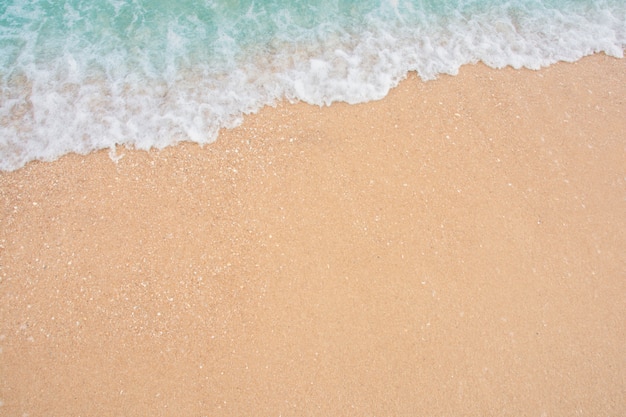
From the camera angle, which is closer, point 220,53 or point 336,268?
point 336,268

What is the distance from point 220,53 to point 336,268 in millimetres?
3596

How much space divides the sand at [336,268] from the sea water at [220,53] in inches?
13.8

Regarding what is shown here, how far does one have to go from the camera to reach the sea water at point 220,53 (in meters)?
5.27

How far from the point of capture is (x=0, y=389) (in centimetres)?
Answer: 387

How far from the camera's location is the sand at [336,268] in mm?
3871

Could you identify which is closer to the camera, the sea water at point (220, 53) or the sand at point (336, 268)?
the sand at point (336, 268)

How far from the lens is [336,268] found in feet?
14.2

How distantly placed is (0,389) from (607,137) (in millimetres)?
7137

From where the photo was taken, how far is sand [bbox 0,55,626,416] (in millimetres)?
3871

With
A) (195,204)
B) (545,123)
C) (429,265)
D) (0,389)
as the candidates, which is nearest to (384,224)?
(429,265)

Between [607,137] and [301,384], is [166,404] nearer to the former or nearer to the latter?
[301,384]

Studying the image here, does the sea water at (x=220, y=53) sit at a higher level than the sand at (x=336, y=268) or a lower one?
higher

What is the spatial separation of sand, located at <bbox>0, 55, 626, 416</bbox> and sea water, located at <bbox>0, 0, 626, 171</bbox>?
1.15 feet

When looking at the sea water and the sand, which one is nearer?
the sand
